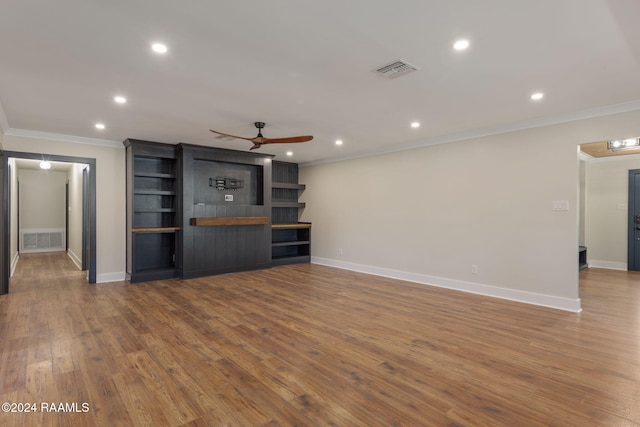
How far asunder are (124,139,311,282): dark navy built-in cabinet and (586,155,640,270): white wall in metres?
7.21

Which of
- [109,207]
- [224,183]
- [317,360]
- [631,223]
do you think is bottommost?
[317,360]

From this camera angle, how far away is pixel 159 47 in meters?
2.43

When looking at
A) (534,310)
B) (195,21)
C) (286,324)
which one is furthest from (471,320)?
(195,21)

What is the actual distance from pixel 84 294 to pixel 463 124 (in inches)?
244

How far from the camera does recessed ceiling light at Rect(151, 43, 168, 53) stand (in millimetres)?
2400

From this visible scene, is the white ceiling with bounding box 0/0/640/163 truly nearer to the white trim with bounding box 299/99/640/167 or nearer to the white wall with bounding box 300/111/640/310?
the white trim with bounding box 299/99/640/167

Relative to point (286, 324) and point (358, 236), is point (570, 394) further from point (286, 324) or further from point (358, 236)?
point (358, 236)

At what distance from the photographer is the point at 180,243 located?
604cm

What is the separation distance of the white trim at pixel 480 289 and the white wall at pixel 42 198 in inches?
365

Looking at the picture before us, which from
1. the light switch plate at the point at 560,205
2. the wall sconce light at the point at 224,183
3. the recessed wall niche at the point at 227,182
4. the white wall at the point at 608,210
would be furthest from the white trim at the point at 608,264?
the wall sconce light at the point at 224,183

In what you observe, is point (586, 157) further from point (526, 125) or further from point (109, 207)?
point (109, 207)

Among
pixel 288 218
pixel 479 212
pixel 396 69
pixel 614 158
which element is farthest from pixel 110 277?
pixel 614 158

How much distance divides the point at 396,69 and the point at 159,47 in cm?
191

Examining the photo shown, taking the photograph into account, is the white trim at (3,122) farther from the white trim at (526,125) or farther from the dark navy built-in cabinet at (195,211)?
the white trim at (526,125)
